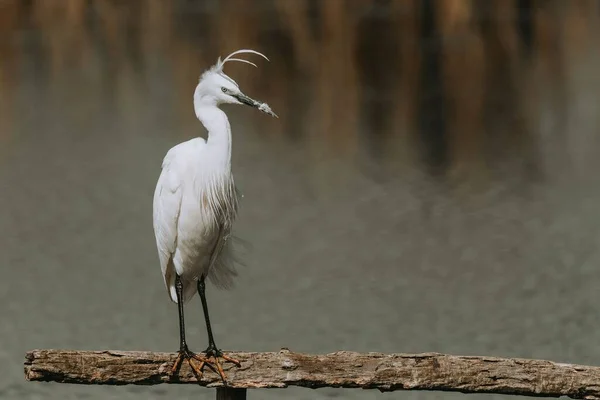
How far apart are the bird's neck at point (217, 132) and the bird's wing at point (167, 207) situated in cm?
19

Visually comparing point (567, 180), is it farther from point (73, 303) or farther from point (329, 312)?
point (73, 303)

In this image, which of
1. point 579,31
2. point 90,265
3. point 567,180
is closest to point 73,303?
point 90,265

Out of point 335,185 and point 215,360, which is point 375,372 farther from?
point 335,185

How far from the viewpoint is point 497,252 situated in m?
8.69

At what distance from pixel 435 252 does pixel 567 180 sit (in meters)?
2.51

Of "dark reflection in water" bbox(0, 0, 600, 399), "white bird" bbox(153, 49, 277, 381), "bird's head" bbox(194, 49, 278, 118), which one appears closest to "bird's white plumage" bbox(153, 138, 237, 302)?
"white bird" bbox(153, 49, 277, 381)

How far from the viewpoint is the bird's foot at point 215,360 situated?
156 inches

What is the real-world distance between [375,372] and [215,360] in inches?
23.3

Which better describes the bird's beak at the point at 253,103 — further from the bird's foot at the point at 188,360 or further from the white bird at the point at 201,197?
the bird's foot at the point at 188,360

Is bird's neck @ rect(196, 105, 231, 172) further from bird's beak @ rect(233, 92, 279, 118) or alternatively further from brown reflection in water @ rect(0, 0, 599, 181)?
brown reflection in water @ rect(0, 0, 599, 181)

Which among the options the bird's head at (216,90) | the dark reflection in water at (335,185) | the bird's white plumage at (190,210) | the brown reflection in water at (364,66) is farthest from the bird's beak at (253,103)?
the brown reflection in water at (364,66)

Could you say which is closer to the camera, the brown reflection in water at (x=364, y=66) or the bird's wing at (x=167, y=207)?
the bird's wing at (x=167, y=207)

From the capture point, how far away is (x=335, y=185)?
10.6 m

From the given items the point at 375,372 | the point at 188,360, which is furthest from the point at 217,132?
the point at 375,372
